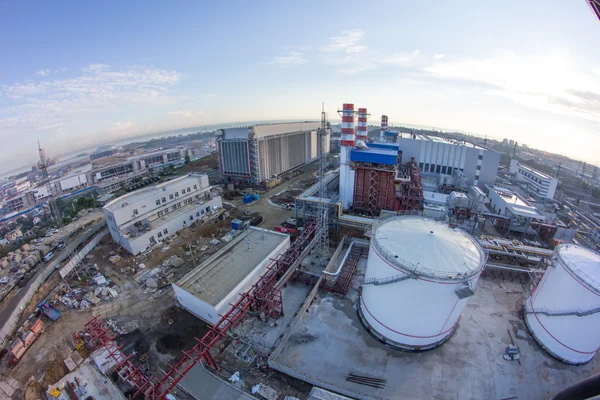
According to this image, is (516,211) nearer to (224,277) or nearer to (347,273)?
(347,273)

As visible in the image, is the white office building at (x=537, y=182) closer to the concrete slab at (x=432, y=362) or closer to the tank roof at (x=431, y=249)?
the concrete slab at (x=432, y=362)

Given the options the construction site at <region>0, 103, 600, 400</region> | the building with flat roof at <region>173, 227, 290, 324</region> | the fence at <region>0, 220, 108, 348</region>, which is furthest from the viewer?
the building with flat roof at <region>173, 227, 290, 324</region>

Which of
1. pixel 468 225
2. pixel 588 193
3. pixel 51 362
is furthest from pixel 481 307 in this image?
pixel 588 193

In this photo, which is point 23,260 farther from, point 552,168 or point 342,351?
A: point 552,168

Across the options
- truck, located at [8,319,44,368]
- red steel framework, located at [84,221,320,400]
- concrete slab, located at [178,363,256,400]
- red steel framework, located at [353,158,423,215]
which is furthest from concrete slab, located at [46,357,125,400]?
red steel framework, located at [353,158,423,215]

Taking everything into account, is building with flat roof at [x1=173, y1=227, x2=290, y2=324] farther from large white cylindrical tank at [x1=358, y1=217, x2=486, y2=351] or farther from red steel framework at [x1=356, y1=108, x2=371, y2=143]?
red steel framework at [x1=356, y1=108, x2=371, y2=143]

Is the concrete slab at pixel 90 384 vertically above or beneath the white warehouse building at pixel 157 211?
beneath

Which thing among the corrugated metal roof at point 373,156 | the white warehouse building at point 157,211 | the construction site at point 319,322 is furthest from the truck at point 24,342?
the corrugated metal roof at point 373,156
